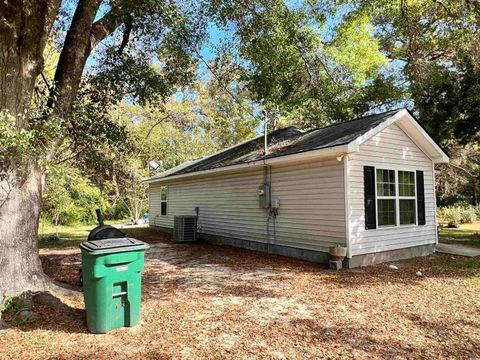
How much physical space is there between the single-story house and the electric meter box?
1.1 inches

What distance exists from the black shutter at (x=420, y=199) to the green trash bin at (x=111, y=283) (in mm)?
7483

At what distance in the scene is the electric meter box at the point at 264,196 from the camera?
9203mm

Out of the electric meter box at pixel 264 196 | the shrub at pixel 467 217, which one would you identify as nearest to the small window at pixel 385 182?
the electric meter box at pixel 264 196

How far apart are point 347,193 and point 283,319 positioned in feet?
12.1

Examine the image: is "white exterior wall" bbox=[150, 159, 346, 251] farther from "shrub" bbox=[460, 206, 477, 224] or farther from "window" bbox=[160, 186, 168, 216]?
"shrub" bbox=[460, 206, 477, 224]

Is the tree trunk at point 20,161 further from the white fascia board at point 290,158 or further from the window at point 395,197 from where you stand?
the window at point 395,197

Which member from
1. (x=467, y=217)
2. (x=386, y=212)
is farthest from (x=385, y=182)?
(x=467, y=217)

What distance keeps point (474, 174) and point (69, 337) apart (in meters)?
25.7

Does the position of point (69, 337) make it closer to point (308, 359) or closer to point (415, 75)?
point (308, 359)

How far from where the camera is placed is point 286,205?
8.83 m

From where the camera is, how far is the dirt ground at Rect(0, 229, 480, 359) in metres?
3.47

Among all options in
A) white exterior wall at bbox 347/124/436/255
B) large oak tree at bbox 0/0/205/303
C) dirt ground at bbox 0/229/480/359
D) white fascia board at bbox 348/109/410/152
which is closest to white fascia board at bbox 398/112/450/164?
white exterior wall at bbox 347/124/436/255

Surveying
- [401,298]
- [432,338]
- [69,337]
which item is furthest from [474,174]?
[69,337]

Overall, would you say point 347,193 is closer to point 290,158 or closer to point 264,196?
point 290,158
